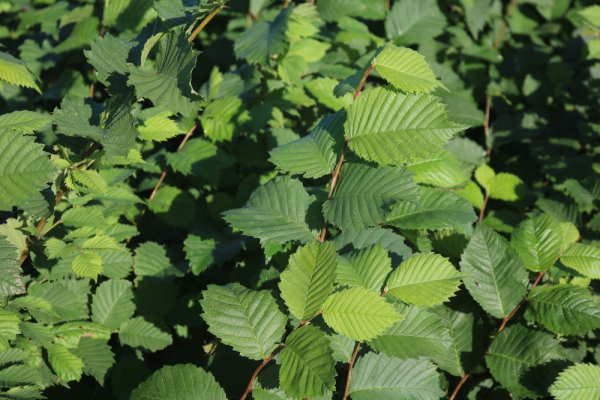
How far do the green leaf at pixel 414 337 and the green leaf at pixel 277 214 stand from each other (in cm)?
25

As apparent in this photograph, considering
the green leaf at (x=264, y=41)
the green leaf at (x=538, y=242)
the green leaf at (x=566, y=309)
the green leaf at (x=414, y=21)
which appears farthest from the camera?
the green leaf at (x=414, y=21)

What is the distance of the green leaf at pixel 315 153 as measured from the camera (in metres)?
1.23

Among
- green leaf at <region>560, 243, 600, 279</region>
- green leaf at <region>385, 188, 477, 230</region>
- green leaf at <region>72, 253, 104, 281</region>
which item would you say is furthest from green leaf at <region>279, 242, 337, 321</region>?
green leaf at <region>560, 243, 600, 279</region>

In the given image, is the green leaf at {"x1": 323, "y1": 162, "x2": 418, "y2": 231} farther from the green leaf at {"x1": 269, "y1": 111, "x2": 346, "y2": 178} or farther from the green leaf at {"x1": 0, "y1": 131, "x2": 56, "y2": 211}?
the green leaf at {"x1": 0, "y1": 131, "x2": 56, "y2": 211}

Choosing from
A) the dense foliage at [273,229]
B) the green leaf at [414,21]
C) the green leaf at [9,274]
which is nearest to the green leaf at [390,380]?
the dense foliage at [273,229]

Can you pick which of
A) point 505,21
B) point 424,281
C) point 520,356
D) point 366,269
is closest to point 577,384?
point 520,356

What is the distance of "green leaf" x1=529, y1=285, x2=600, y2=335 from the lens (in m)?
1.27

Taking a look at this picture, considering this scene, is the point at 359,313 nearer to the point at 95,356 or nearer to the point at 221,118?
the point at 95,356

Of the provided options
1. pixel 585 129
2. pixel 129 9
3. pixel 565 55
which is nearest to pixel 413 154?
pixel 129 9

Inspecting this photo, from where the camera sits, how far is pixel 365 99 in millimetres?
1195

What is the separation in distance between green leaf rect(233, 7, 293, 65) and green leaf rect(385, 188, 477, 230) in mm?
644

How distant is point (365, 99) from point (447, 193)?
43 centimetres

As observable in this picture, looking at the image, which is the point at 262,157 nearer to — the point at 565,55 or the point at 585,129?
the point at 585,129

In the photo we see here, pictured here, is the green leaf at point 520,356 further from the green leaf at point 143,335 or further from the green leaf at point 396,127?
the green leaf at point 143,335
